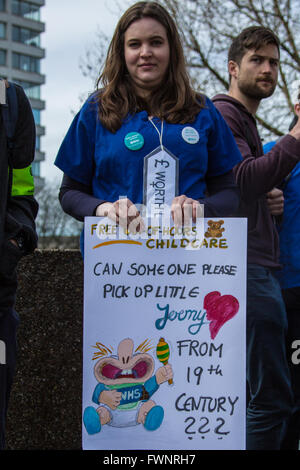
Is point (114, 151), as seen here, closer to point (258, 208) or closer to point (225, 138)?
point (225, 138)

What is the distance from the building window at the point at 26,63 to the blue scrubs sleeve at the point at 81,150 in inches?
2916

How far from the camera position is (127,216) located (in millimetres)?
2092

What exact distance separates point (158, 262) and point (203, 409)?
0.49 m

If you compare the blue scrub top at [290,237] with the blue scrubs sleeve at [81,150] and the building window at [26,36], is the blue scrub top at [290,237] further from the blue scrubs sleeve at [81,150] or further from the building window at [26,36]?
the building window at [26,36]

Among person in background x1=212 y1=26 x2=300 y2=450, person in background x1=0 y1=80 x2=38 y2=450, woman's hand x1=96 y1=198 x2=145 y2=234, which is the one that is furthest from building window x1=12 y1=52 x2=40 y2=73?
woman's hand x1=96 y1=198 x2=145 y2=234

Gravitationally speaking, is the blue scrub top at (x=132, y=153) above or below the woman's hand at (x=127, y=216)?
above

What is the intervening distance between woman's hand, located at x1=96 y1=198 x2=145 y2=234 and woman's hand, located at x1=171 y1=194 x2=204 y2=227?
0.36ft

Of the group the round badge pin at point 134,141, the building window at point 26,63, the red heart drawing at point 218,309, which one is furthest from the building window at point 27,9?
the red heart drawing at point 218,309

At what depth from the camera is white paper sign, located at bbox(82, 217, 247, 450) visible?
2080mm

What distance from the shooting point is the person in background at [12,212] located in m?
2.20

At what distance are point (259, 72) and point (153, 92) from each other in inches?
29.3

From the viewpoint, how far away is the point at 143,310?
6.93 ft

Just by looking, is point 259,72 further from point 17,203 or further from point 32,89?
point 32,89
